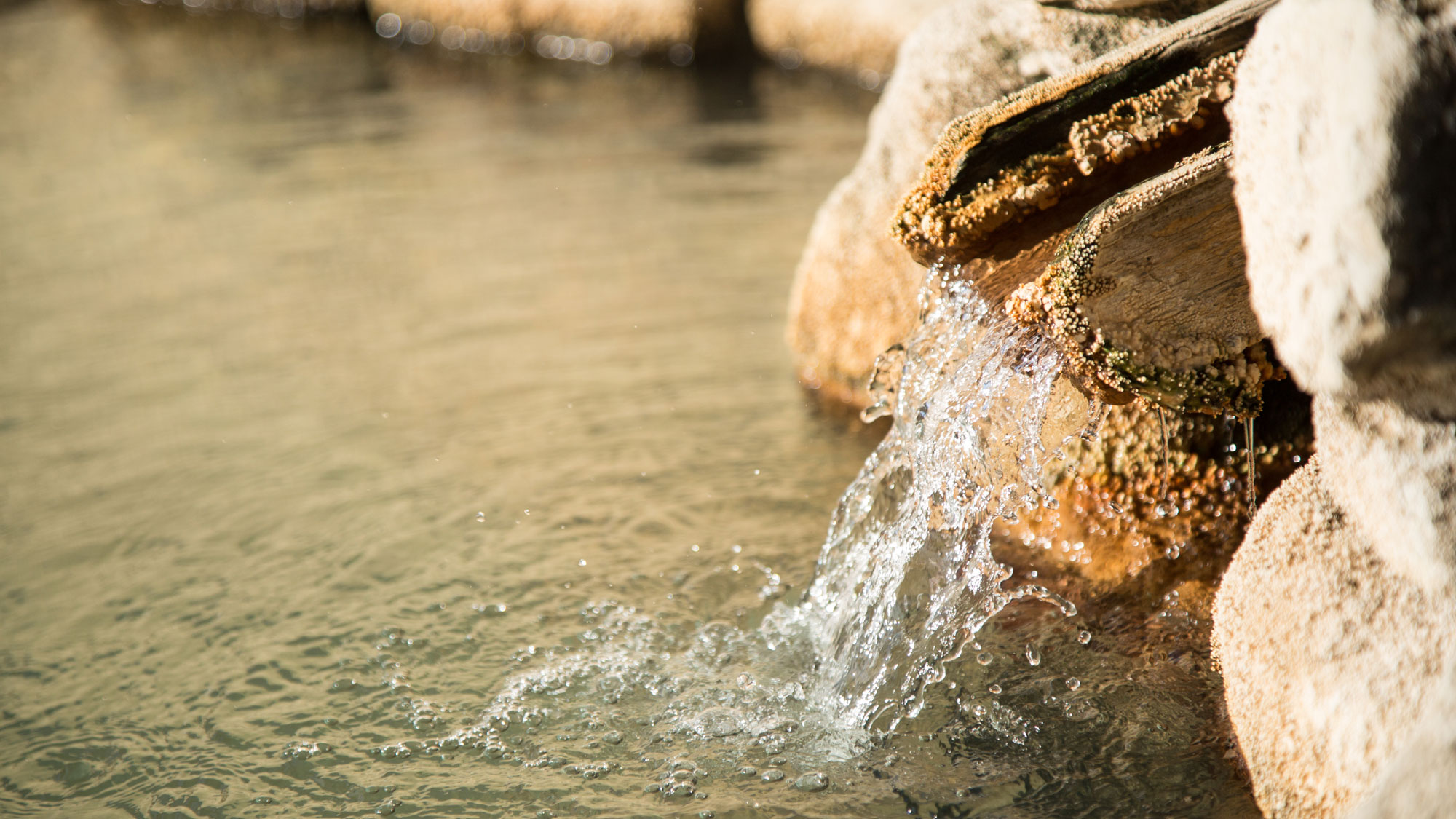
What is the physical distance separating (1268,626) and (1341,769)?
0.93 ft

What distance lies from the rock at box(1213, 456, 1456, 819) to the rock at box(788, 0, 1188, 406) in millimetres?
1354

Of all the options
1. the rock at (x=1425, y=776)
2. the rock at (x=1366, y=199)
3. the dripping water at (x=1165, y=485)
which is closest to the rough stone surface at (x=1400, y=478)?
the rock at (x=1366, y=199)

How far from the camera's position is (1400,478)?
1517mm

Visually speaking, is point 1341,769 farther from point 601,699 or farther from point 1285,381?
point 601,699

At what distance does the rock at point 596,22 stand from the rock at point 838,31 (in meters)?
0.27

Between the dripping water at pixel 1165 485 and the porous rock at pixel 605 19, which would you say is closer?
the dripping water at pixel 1165 485

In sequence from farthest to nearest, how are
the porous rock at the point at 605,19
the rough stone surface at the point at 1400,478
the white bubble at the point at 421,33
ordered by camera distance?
the white bubble at the point at 421,33
the porous rock at the point at 605,19
the rough stone surface at the point at 1400,478

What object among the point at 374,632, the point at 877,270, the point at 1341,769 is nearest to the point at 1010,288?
the point at 1341,769

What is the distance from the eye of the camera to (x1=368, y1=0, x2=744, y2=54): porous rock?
8.64m

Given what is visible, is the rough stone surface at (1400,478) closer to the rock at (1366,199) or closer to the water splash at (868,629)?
the rock at (1366,199)

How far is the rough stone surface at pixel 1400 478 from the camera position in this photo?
4.80ft

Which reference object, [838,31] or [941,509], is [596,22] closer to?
[838,31]

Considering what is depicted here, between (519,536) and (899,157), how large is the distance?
151 cm

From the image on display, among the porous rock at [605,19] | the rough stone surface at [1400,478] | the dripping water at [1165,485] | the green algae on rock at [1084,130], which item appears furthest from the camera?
the porous rock at [605,19]
